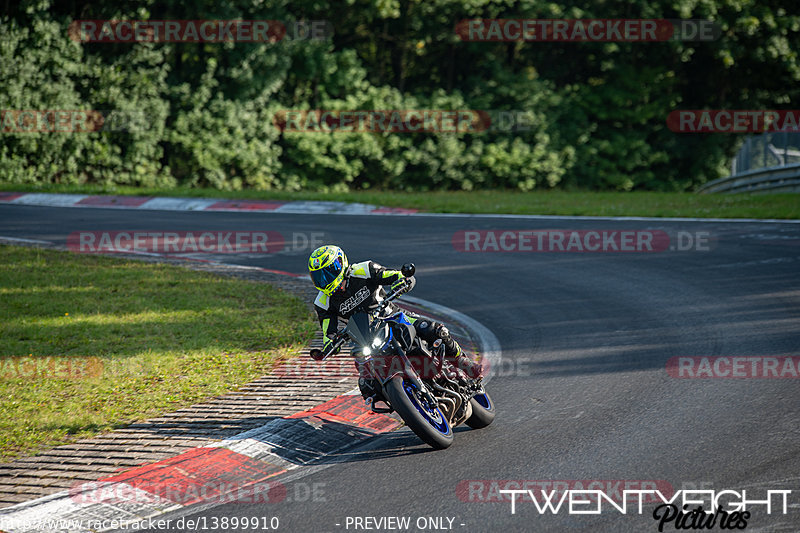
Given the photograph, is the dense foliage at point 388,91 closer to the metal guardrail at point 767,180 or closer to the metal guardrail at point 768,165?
the metal guardrail at point 768,165

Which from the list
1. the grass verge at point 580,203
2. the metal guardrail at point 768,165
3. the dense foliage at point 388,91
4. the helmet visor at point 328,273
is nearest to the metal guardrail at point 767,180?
the metal guardrail at point 768,165

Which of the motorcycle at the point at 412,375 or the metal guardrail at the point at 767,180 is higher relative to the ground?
the metal guardrail at the point at 767,180

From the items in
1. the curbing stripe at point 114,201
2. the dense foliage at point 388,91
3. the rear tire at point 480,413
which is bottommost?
the rear tire at point 480,413

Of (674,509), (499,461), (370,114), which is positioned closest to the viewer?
(674,509)

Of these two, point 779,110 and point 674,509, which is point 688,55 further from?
point 674,509

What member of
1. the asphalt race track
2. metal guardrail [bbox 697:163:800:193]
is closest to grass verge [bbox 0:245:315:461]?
the asphalt race track

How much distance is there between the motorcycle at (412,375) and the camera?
6566mm

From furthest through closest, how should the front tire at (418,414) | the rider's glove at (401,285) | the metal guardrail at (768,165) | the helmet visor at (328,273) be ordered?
1. the metal guardrail at (768,165)
2. the rider's glove at (401,285)
3. the helmet visor at (328,273)
4. the front tire at (418,414)

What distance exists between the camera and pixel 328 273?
680 centimetres

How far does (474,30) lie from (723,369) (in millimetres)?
28958

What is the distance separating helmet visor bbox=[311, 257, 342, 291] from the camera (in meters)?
6.78

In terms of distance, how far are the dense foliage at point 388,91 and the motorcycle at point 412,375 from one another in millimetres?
24216

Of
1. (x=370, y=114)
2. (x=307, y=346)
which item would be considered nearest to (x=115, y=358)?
(x=307, y=346)

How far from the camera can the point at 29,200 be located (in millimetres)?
23953
